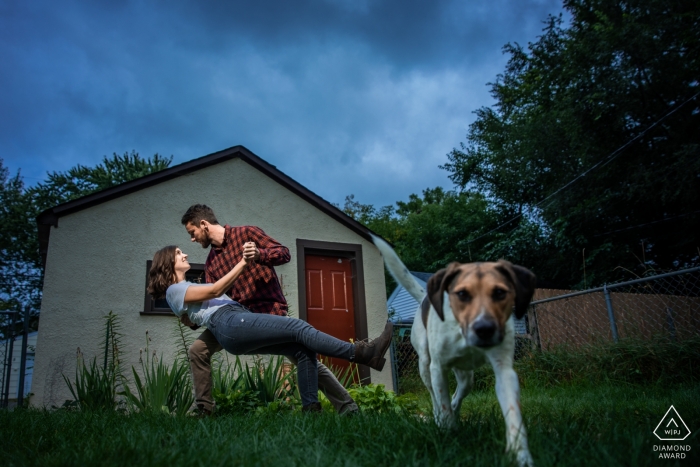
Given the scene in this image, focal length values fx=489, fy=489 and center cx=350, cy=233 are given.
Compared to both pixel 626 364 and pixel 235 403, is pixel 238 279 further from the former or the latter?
pixel 626 364

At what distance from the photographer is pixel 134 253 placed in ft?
26.7

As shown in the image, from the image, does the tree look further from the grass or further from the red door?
the grass

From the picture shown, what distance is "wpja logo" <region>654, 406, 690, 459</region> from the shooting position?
6.35 ft

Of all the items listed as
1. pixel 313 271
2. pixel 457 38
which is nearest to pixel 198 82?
pixel 457 38

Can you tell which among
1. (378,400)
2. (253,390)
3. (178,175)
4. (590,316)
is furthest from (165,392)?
(590,316)

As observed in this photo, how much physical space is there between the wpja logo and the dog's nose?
79 centimetres

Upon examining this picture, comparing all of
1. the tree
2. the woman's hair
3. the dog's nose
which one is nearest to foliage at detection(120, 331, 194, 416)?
the woman's hair

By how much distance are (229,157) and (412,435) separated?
800cm

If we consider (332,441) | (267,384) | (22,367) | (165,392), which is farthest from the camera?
(22,367)

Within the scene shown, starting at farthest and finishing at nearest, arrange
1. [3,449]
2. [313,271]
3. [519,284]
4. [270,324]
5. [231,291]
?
[313,271], [231,291], [270,324], [3,449], [519,284]

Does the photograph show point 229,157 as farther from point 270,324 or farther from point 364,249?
point 270,324

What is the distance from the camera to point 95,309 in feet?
25.0

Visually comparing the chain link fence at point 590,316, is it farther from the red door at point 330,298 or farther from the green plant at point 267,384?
the green plant at point 267,384

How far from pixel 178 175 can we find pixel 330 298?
3.63 meters
